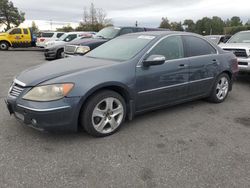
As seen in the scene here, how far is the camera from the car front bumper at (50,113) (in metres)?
3.17

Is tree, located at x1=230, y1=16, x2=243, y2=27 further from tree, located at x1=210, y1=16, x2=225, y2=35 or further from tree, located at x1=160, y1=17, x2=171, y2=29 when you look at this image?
tree, located at x1=160, y1=17, x2=171, y2=29

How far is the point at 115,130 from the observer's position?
150 inches

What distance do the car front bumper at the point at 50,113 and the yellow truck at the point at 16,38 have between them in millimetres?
19295

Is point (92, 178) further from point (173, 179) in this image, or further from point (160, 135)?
point (160, 135)

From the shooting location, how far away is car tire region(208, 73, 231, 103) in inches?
208

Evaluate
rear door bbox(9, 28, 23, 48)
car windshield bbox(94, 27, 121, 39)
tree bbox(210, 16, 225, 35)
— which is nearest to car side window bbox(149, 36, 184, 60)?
car windshield bbox(94, 27, 121, 39)

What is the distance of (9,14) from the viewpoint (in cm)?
4950

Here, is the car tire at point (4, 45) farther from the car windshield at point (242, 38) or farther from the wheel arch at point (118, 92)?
the wheel arch at point (118, 92)

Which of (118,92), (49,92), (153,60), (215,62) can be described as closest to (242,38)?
(215,62)

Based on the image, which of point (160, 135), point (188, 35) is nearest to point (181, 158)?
point (160, 135)

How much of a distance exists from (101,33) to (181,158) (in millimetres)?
8774

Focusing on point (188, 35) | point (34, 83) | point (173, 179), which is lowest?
point (173, 179)

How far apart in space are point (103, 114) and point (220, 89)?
2994mm

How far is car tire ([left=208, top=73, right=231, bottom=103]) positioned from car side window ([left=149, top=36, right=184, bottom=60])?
127cm
